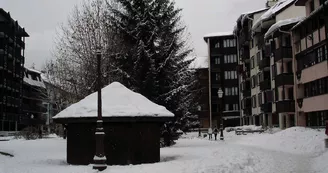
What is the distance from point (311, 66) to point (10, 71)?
164ft

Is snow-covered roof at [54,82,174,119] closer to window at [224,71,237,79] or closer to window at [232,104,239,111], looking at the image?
window at [232,104,239,111]

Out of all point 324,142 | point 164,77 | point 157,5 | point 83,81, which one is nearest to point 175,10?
point 157,5

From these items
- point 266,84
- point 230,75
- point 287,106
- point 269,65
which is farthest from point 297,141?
point 230,75

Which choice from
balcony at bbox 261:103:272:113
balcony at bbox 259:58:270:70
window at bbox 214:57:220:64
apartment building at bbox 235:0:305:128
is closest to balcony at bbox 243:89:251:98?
apartment building at bbox 235:0:305:128

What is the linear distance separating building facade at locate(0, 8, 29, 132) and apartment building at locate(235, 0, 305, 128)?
36437mm

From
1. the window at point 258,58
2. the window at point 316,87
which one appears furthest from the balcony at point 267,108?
the window at point 316,87

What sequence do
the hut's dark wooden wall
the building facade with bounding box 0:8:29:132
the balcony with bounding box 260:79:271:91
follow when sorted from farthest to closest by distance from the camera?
the building facade with bounding box 0:8:29:132
the balcony with bounding box 260:79:271:91
the hut's dark wooden wall

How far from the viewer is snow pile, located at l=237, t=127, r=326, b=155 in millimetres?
23484

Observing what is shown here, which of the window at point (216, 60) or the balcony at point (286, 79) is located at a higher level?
the window at point (216, 60)

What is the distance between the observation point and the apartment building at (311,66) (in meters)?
33.4

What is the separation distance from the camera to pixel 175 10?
30.2 m

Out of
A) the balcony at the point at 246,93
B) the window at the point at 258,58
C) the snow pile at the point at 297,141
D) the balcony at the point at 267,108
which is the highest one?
the window at the point at 258,58

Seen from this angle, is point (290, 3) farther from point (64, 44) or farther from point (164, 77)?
point (64, 44)

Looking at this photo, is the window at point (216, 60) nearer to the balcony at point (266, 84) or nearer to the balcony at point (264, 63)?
the balcony at point (264, 63)
